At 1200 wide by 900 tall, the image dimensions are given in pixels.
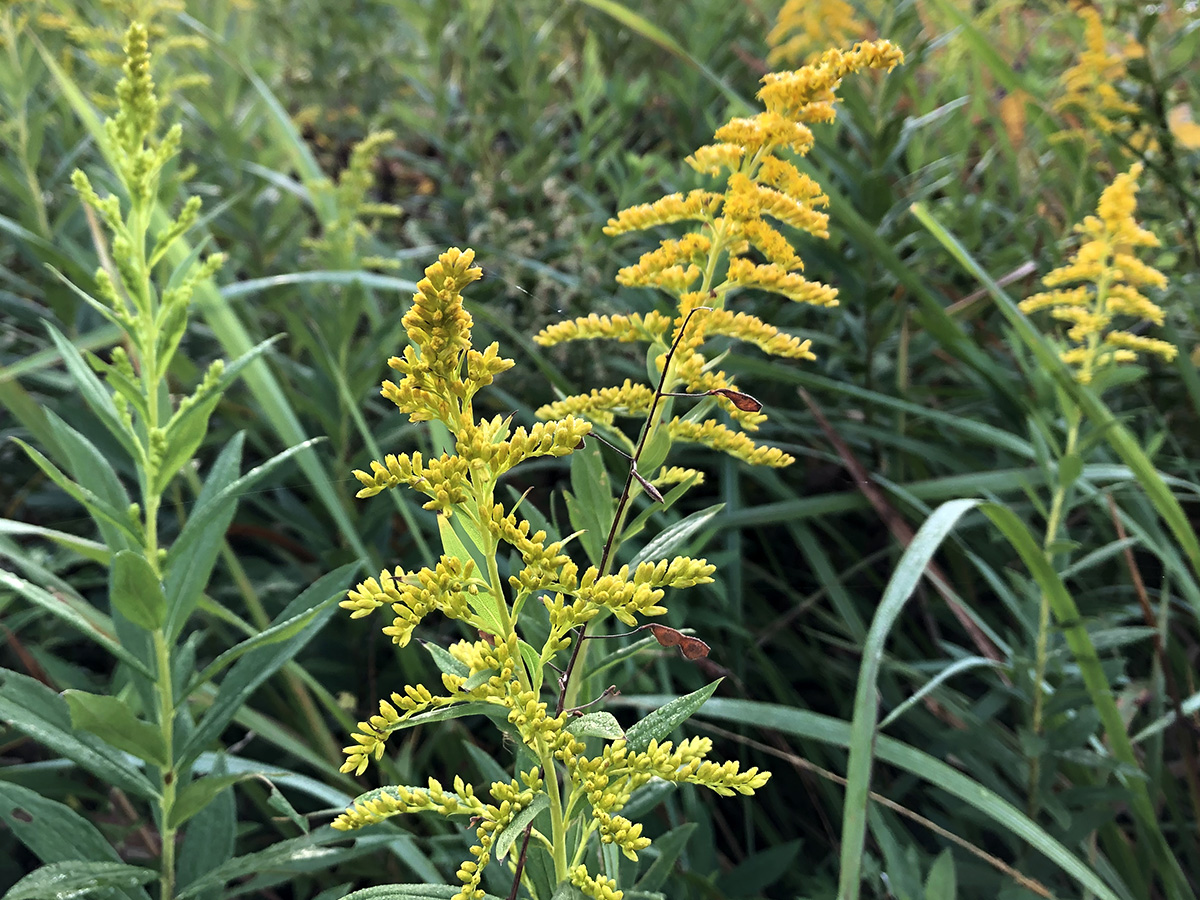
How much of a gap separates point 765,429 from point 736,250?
1.04 meters

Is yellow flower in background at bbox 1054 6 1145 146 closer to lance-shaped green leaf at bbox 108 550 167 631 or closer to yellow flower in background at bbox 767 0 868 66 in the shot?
yellow flower in background at bbox 767 0 868 66

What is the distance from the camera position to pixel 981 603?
1995 mm

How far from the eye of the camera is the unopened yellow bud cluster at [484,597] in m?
0.65

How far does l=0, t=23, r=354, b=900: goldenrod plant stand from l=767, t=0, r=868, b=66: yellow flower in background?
2.12 metres

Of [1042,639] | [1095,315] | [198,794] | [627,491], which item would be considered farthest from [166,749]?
[1095,315]

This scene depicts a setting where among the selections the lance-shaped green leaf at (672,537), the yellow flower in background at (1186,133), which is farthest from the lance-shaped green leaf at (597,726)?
the yellow flower in background at (1186,133)

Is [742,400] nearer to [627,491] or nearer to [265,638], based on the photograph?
[627,491]

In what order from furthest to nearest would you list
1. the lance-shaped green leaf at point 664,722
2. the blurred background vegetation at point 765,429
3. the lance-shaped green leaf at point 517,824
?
the blurred background vegetation at point 765,429 → the lance-shaped green leaf at point 664,722 → the lance-shaped green leaf at point 517,824

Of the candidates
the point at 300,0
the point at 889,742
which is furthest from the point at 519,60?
the point at 889,742

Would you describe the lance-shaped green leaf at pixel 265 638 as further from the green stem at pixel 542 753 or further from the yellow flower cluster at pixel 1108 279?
the yellow flower cluster at pixel 1108 279

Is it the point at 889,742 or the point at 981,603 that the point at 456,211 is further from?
the point at 889,742

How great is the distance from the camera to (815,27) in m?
2.61

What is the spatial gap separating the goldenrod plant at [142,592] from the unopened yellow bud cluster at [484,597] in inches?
9.2

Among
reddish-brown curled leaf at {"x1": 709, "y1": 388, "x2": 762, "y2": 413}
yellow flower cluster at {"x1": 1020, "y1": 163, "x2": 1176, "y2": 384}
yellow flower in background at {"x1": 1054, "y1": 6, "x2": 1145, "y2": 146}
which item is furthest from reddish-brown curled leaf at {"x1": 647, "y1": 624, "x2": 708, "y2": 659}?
yellow flower in background at {"x1": 1054, "y1": 6, "x2": 1145, "y2": 146}
